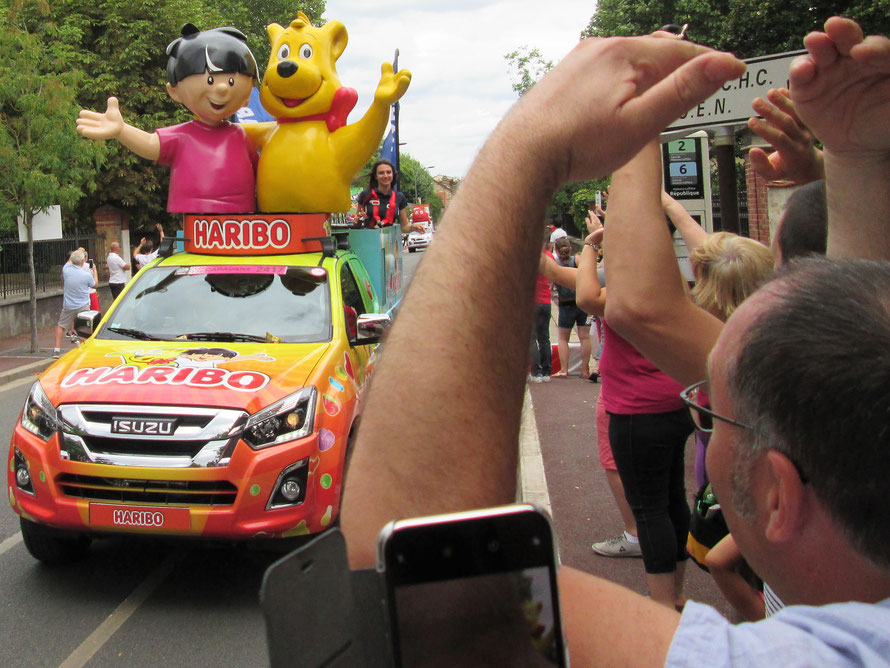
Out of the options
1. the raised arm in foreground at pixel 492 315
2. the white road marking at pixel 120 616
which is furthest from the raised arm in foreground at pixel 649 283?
the white road marking at pixel 120 616

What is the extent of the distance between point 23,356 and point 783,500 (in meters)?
15.5

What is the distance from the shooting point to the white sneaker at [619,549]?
477cm

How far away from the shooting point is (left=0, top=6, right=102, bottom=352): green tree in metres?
13.5

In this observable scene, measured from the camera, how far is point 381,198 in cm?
1052

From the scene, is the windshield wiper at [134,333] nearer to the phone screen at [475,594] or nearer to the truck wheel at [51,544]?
the truck wheel at [51,544]

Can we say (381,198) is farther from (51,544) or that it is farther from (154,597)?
(154,597)

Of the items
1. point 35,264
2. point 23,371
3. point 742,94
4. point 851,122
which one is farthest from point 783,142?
point 35,264

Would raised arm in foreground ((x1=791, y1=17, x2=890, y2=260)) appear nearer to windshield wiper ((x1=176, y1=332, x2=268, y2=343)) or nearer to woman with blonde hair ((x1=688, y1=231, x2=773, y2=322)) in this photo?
woman with blonde hair ((x1=688, y1=231, x2=773, y2=322))

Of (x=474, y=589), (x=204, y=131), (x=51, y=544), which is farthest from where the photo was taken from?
(x=204, y=131)

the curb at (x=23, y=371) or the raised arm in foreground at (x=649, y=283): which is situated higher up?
the raised arm in foreground at (x=649, y=283)

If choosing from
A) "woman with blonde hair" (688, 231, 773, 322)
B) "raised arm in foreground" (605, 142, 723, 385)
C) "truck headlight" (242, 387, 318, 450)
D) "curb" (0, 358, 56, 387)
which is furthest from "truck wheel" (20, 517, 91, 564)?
"curb" (0, 358, 56, 387)

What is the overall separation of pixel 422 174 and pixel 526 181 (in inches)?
4739

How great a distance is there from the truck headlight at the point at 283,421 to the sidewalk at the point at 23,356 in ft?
31.3

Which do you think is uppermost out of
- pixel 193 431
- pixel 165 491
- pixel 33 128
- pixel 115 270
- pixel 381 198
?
pixel 33 128
